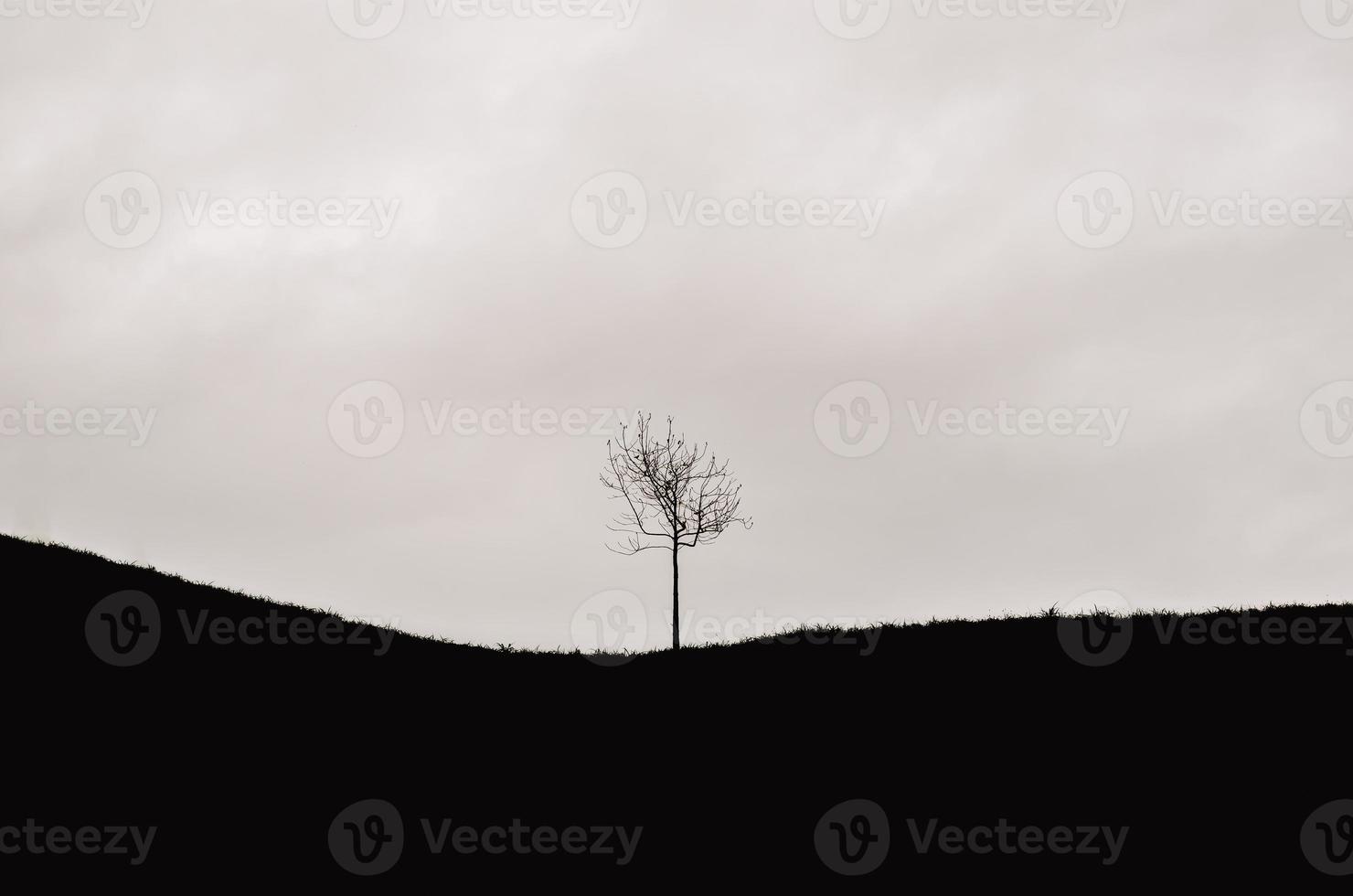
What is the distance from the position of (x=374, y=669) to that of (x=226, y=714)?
155 inches

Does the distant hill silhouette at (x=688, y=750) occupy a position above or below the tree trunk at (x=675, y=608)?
below

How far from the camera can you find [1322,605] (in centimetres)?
2428

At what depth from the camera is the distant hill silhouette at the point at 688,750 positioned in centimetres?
1525

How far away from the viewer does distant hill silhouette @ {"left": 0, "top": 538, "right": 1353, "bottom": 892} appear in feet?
50.0

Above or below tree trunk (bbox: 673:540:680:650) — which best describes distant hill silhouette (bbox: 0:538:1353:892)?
below

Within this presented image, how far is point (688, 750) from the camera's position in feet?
63.4

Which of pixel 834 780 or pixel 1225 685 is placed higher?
pixel 1225 685

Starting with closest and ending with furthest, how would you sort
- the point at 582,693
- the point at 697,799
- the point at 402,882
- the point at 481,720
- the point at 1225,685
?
the point at 402,882 → the point at 697,799 → the point at 1225,685 → the point at 481,720 → the point at 582,693

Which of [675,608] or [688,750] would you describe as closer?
[688,750]

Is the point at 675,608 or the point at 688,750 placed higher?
the point at 675,608

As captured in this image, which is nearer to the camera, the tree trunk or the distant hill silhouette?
the distant hill silhouette

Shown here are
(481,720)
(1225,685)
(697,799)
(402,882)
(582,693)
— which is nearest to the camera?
(402,882)

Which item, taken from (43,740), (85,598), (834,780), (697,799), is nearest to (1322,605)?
(834,780)

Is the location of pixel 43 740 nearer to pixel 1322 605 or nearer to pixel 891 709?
pixel 891 709
